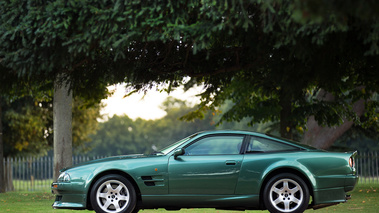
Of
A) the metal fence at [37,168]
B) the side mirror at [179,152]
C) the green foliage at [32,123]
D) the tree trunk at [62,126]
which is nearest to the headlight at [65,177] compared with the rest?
the side mirror at [179,152]

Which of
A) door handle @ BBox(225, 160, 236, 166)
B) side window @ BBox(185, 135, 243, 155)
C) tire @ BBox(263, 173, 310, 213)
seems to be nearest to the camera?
tire @ BBox(263, 173, 310, 213)

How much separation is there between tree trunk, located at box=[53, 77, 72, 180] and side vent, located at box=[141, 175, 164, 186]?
928 cm

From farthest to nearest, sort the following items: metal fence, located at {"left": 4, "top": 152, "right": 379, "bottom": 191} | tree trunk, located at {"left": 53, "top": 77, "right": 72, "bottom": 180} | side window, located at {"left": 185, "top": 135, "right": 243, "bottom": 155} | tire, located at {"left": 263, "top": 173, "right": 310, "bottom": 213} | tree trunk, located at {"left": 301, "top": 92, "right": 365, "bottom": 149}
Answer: metal fence, located at {"left": 4, "top": 152, "right": 379, "bottom": 191}
tree trunk, located at {"left": 301, "top": 92, "right": 365, "bottom": 149}
tree trunk, located at {"left": 53, "top": 77, "right": 72, "bottom": 180}
side window, located at {"left": 185, "top": 135, "right": 243, "bottom": 155}
tire, located at {"left": 263, "top": 173, "right": 310, "bottom": 213}

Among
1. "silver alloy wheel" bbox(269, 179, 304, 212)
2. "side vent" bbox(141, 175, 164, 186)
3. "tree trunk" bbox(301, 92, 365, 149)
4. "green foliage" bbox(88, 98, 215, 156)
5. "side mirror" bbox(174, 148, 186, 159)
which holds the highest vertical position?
"green foliage" bbox(88, 98, 215, 156)

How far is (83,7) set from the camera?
9.93 meters

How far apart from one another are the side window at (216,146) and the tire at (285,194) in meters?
0.84

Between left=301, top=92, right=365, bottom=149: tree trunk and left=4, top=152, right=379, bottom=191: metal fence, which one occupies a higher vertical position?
left=301, top=92, right=365, bottom=149: tree trunk

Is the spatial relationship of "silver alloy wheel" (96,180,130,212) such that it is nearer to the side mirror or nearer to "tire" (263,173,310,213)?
the side mirror

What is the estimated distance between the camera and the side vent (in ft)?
33.9

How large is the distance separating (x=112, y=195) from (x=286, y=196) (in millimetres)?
2937

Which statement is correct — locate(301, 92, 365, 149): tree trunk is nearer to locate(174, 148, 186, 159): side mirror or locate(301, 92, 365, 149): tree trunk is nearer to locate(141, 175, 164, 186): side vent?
locate(174, 148, 186, 159): side mirror

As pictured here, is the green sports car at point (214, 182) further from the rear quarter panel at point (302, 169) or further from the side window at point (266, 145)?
the side window at point (266, 145)

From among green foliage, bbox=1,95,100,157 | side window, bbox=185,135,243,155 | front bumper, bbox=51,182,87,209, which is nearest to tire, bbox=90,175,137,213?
front bumper, bbox=51,182,87,209

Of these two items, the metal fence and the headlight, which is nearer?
the headlight
